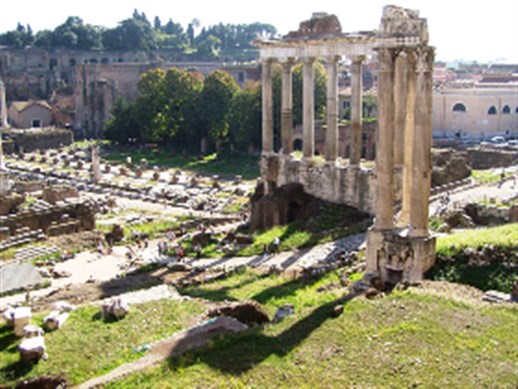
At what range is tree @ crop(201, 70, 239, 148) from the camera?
61375 mm

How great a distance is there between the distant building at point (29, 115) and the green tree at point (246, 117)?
3610 centimetres

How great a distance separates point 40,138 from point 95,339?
62877 millimetres

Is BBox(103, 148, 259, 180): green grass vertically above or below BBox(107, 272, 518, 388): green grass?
above

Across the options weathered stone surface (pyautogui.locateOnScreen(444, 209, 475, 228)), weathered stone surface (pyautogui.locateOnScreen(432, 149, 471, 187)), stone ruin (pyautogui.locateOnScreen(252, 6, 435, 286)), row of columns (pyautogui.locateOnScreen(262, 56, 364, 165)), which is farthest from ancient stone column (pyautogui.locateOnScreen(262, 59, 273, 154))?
weathered stone surface (pyautogui.locateOnScreen(432, 149, 471, 187))

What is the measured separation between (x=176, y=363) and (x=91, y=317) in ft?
15.9

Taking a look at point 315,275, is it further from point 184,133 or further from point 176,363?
point 184,133

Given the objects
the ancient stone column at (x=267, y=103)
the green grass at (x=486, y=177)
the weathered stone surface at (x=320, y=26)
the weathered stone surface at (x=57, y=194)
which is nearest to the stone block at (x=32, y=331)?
the ancient stone column at (x=267, y=103)

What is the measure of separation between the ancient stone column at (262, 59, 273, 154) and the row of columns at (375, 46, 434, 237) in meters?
12.0

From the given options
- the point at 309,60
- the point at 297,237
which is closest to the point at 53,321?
the point at 297,237

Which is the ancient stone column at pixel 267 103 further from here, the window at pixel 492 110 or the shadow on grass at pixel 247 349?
the window at pixel 492 110

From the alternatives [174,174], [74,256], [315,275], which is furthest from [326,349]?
[174,174]

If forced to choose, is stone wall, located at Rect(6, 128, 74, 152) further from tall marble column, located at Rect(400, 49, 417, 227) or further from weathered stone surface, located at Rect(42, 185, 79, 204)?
tall marble column, located at Rect(400, 49, 417, 227)

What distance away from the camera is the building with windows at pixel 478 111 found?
6100 centimetres

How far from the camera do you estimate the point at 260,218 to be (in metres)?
30.6
